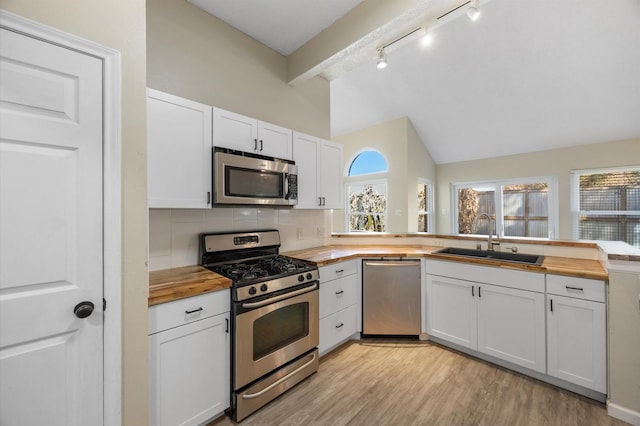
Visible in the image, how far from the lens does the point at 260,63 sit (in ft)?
8.79

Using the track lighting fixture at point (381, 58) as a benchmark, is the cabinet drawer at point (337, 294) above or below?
below

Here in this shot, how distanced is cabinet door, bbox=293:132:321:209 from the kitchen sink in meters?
1.40

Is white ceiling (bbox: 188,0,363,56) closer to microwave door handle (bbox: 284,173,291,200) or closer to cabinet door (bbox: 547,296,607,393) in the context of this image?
microwave door handle (bbox: 284,173,291,200)

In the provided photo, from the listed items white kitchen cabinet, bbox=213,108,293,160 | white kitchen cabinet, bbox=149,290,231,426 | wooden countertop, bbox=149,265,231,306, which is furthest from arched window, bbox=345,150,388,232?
white kitchen cabinet, bbox=149,290,231,426

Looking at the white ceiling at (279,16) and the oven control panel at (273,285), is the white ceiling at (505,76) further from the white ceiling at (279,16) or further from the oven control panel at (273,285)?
the oven control panel at (273,285)

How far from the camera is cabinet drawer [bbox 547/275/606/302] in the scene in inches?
70.6

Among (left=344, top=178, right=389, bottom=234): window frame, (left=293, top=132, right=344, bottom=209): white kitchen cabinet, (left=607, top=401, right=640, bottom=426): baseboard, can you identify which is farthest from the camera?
(left=344, top=178, right=389, bottom=234): window frame

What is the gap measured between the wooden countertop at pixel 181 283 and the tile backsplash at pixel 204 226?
0.12m

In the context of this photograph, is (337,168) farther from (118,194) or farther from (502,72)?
(502,72)

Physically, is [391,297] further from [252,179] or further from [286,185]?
[252,179]

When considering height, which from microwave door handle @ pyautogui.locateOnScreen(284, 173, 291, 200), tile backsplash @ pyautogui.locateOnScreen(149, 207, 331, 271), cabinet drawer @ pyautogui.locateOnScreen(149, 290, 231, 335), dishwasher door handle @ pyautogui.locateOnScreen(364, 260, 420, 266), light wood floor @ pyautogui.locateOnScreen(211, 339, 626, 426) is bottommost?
light wood floor @ pyautogui.locateOnScreen(211, 339, 626, 426)

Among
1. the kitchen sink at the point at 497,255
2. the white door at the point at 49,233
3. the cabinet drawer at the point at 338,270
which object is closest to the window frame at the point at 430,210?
the kitchen sink at the point at 497,255

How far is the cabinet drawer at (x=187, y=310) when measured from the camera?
55.6 inches

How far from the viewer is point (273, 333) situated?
191cm
